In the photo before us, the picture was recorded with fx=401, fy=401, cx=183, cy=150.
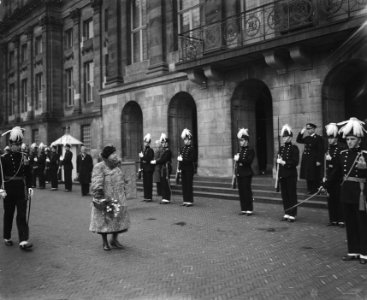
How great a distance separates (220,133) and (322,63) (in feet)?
15.9

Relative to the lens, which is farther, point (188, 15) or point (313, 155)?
point (188, 15)

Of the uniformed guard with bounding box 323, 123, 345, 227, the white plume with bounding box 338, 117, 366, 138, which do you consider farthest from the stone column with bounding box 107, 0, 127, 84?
the white plume with bounding box 338, 117, 366, 138

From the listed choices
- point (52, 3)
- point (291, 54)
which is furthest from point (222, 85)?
point (52, 3)

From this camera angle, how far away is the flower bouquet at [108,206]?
6.88 m

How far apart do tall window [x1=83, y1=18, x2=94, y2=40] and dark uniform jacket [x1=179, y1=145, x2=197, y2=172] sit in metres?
18.9

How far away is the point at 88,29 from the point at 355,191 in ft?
85.0

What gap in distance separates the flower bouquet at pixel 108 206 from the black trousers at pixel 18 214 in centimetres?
141

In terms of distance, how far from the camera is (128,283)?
5.16 m

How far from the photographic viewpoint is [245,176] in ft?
34.1

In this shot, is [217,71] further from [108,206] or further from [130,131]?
[108,206]

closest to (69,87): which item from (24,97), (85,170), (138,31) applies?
(24,97)

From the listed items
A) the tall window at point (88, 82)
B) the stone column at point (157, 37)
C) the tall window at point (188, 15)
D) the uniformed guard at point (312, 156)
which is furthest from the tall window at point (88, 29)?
the uniformed guard at point (312, 156)

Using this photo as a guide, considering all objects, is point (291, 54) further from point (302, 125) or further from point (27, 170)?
point (27, 170)

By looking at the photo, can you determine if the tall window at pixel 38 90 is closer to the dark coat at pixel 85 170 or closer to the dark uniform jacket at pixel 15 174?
the dark coat at pixel 85 170
